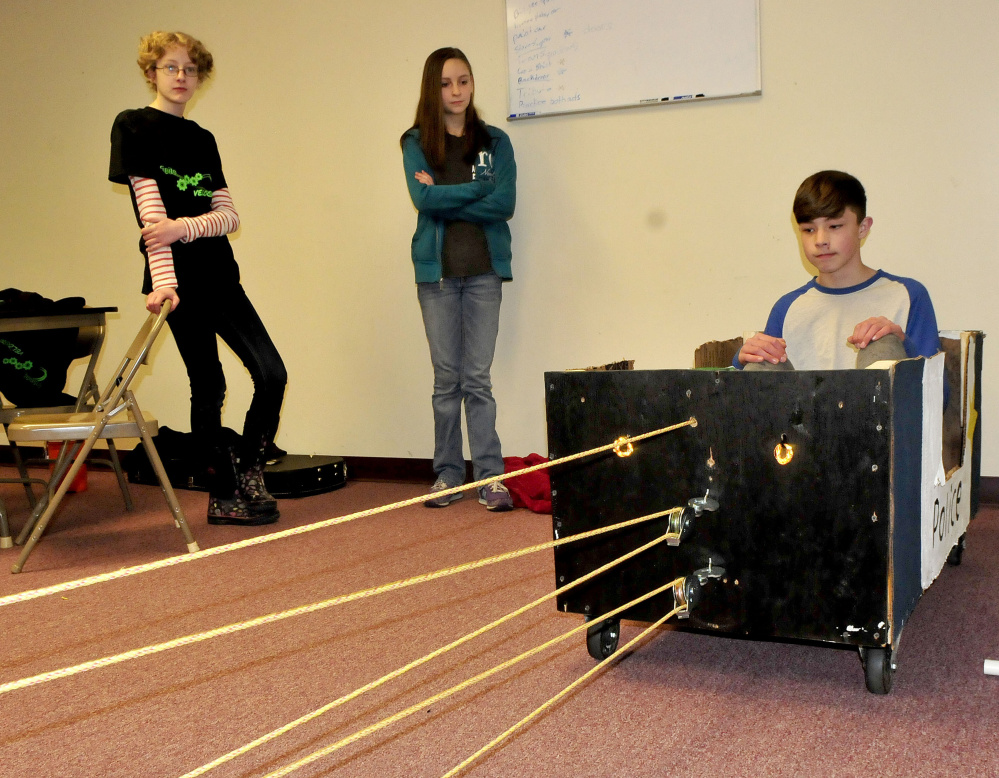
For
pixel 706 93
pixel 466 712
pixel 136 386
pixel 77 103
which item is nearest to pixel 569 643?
pixel 466 712

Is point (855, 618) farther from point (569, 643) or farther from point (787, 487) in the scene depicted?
point (569, 643)

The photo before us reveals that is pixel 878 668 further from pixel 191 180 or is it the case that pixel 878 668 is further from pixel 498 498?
pixel 191 180

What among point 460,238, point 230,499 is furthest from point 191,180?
point 230,499

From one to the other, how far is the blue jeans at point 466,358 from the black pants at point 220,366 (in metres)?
0.62

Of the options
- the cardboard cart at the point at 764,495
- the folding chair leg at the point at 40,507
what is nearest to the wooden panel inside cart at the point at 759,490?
the cardboard cart at the point at 764,495

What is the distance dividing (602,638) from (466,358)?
5.86ft

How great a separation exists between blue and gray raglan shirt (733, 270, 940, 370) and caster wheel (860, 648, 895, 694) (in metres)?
0.69

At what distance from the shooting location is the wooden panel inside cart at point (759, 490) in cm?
141

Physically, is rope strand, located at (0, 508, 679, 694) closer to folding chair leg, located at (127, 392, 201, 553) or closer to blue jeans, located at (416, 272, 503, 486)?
folding chair leg, located at (127, 392, 201, 553)

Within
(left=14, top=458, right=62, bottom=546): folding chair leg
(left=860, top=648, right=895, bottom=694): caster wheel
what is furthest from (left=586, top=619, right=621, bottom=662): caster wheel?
(left=14, top=458, right=62, bottom=546): folding chair leg

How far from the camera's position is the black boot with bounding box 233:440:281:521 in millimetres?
3072

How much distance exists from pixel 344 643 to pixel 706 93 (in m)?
2.23

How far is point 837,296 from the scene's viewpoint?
7.00 ft

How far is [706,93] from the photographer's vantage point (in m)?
3.12
